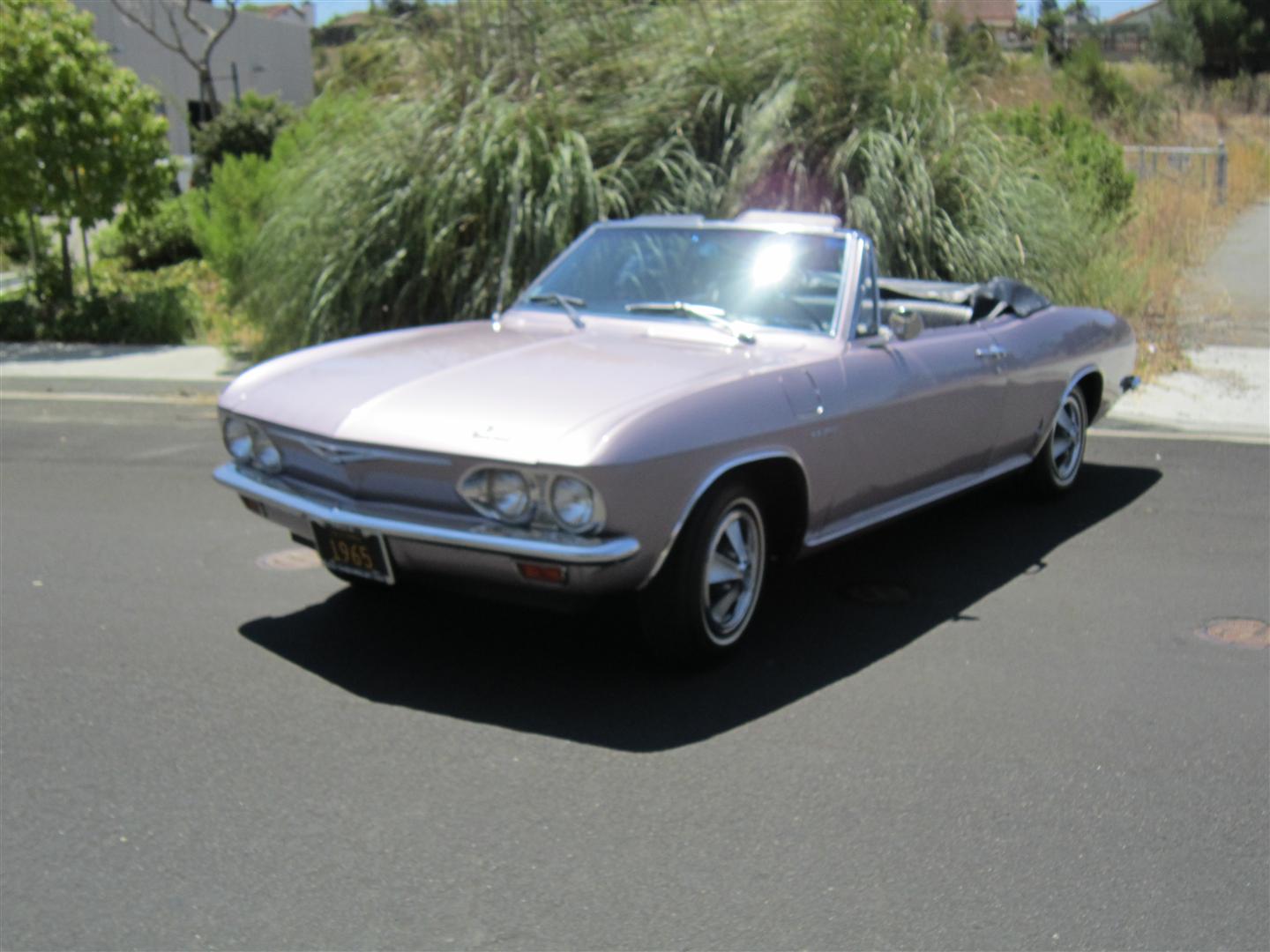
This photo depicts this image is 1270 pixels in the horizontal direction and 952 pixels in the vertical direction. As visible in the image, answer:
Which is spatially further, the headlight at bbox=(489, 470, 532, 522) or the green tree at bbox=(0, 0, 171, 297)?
the green tree at bbox=(0, 0, 171, 297)

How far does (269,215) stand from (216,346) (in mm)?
1651

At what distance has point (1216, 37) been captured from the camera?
43844 millimetres

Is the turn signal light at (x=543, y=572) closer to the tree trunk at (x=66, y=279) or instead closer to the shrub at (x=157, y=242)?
the tree trunk at (x=66, y=279)

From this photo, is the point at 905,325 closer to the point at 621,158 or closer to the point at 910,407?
the point at 910,407

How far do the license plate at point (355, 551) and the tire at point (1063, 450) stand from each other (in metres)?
3.79

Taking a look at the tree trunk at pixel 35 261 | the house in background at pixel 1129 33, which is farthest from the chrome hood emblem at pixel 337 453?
the house in background at pixel 1129 33

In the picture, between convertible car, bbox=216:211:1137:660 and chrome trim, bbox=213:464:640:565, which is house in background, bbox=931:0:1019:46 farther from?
chrome trim, bbox=213:464:640:565

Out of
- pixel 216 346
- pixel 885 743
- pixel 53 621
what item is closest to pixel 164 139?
pixel 216 346

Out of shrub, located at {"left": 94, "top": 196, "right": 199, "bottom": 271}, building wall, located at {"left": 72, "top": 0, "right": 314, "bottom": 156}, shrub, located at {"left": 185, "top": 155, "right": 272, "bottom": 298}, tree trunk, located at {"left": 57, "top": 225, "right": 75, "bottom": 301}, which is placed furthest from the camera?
building wall, located at {"left": 72, "top": 0, "right": 314, "bottom": 156}

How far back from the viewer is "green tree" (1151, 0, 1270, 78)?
141 ft

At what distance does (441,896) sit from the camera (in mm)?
3393

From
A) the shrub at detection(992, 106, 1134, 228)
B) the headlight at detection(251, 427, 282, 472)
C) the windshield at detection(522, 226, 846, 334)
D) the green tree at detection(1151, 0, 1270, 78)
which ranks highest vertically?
the green tree at detection(1151, 0, 1270, 78)

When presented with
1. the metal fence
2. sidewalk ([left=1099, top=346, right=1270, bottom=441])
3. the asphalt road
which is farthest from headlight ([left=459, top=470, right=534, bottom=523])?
the metal fence

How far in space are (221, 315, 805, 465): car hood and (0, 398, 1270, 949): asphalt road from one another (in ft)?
2.81
